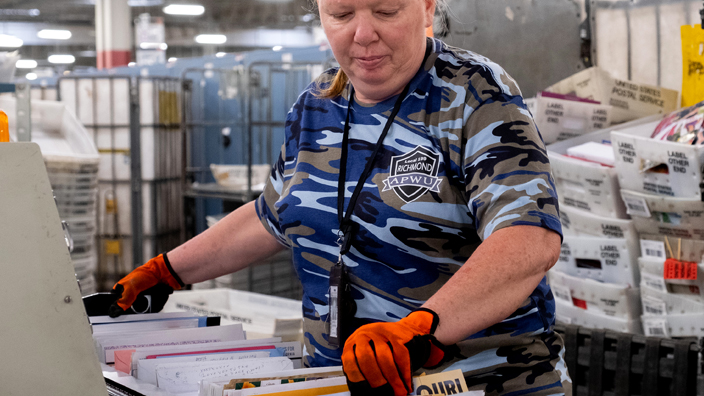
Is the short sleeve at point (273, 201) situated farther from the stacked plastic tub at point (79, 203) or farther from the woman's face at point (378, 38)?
the stacked plastic tub at point (79, 203)

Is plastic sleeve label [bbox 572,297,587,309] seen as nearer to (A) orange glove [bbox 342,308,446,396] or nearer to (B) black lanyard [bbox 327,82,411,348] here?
(B) black lanyard [bbox 327,82,411,348]

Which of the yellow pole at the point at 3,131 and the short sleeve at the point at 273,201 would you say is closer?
the yellow pole at the point at 3,131

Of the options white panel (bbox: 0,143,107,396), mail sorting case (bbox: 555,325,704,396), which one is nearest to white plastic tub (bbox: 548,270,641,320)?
mail sorting case (bbox: 555,325,704,396)

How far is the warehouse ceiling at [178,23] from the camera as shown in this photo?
17.9 m

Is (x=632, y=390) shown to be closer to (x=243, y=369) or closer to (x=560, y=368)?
(x=560, y=368)

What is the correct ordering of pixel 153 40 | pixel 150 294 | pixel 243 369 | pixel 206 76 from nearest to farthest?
pixel 243 369
pixel 150 294
pixel 206 76
pixel 153 40

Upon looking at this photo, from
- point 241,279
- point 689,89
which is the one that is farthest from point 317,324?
point 241,279

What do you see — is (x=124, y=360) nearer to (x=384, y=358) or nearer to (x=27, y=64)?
(x=384, y=358)

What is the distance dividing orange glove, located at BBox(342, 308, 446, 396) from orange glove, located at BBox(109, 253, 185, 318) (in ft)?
2.55

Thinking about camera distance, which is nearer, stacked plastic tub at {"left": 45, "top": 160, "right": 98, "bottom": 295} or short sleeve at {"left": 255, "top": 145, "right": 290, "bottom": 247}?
short sleeve at {"left": 255, "top": 145, "right": 290, "bottom": 247}

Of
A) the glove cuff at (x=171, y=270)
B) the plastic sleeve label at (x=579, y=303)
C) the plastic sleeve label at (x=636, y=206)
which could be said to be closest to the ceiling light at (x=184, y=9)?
the plastic sleeve label at (x=579, y=303)

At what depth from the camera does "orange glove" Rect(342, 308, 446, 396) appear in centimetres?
92

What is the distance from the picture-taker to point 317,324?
141cm

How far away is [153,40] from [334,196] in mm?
12807
